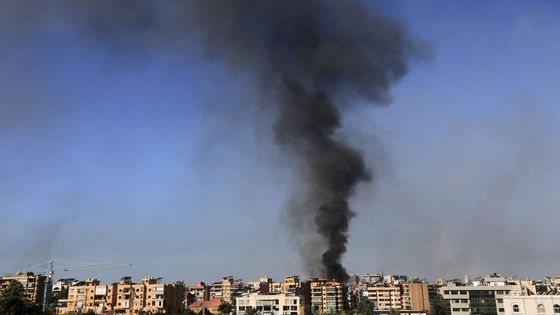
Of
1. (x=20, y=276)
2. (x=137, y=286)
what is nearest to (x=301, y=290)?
(x=137, y=286)

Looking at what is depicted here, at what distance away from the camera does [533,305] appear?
6344 cm

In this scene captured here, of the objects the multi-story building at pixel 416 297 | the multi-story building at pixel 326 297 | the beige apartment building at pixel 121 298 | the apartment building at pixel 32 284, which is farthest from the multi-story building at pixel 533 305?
the apartment building at pixel 32 284

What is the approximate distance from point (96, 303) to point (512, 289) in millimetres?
72419

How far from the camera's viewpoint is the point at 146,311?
88875 mm

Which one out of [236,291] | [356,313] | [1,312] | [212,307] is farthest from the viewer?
[236,291]

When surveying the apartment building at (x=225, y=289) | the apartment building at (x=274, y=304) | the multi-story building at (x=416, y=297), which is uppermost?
the apartment building at (x=225, y=289)

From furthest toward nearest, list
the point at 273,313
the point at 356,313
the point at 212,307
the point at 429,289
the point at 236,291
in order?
the point at 236,291, the point at 429,289, the point at 212,307, the point at 356,313, the point at 273,313

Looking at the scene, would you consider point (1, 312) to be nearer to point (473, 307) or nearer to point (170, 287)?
point (170, 287)

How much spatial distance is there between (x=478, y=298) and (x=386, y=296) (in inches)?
1697

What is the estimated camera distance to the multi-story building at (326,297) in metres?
96.1

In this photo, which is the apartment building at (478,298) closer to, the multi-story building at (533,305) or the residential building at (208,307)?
the multi-story building at (533,305)

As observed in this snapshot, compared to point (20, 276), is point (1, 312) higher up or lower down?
lower down

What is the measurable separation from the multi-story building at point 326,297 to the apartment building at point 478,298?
22836 millimetres

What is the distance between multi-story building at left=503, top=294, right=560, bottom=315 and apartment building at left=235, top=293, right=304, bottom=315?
34.2m
